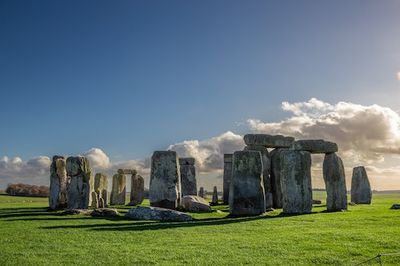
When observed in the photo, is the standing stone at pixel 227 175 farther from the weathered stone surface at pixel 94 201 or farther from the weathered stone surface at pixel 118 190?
the weathered stone surface at pixel 94 201

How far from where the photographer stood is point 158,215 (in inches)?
715

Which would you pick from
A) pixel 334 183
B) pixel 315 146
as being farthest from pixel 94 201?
pixel 334 183

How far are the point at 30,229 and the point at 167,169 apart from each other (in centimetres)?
1001

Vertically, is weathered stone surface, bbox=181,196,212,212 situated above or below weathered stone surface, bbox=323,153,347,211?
below

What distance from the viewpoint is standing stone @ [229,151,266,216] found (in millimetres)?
19578

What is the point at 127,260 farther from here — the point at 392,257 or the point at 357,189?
the point at 357,189

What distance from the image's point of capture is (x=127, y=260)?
988 cm

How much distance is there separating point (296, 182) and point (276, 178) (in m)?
7.89

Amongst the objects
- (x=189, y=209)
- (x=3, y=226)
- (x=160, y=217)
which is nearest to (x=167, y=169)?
(x=189, y=209)

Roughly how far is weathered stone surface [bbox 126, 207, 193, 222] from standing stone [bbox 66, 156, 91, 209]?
4.84 metres

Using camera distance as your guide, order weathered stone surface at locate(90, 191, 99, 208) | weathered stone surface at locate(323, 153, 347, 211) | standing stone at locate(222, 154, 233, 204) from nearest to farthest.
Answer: weathered stone surface at locate(323, 153, 347, 211) < weathered stone surface at locate(90, 191, 99, 208) < standing stone at locate(222, 154, 233, 204)

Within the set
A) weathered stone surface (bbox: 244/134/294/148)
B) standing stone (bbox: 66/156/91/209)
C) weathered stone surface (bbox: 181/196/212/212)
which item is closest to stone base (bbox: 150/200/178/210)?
weathered stone surface (bbox: 181/196/212/212)

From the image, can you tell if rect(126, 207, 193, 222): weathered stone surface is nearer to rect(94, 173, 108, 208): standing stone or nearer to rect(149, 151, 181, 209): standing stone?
rect(149, 151, 181, 209): standing stone

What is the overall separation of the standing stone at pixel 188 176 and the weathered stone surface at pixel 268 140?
19.1ft
